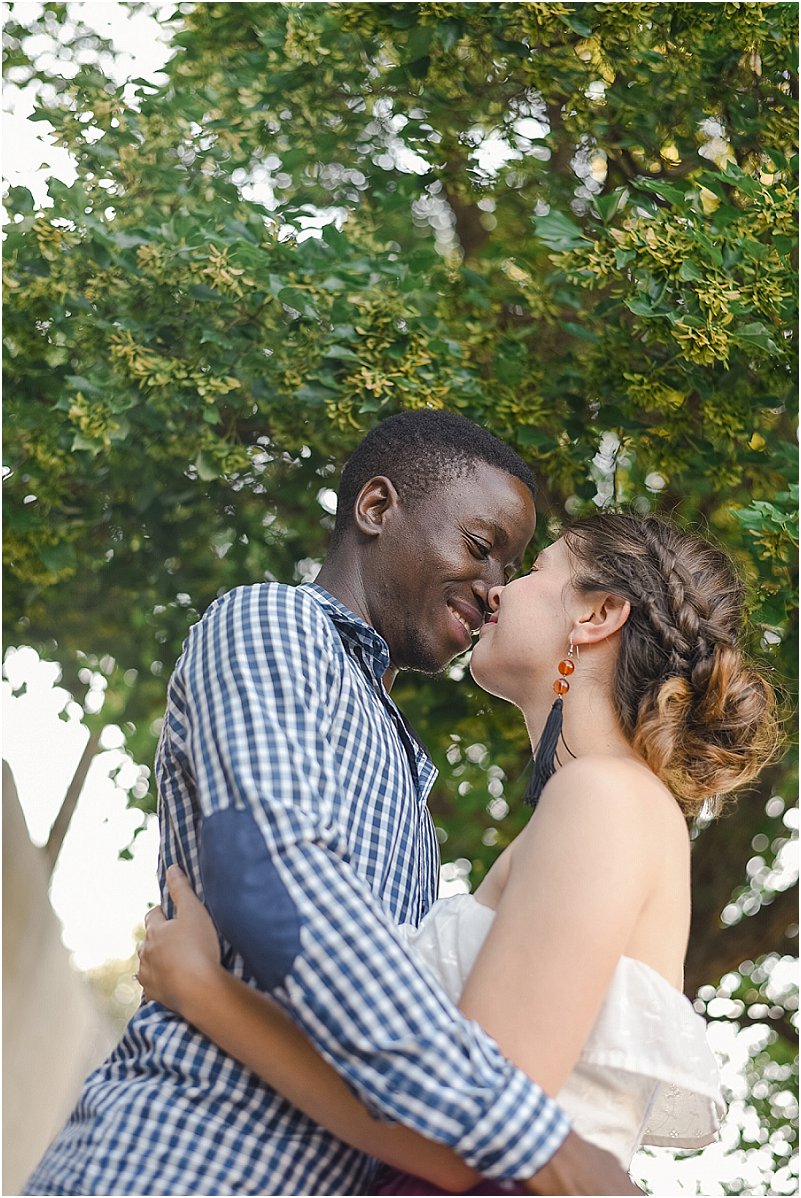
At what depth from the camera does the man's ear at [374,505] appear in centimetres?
245

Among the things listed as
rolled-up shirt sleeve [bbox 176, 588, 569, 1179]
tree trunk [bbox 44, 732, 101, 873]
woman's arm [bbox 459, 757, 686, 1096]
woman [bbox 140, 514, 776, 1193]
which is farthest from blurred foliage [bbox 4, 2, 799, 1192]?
tree trunk [bbox 44, 732, 101, 873]

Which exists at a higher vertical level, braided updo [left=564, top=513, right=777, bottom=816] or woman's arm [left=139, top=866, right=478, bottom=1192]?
braided updo [left=564, top=513, right=777, bottom=816]

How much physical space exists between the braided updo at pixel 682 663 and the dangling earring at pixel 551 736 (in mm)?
82

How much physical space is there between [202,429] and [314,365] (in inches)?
15.8

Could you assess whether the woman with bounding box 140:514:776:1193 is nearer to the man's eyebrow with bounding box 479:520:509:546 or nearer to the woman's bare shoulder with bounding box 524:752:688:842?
the woman's bare shoulder with bounding box 524:752:688:842

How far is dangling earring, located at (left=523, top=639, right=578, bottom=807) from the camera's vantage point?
2006 mm

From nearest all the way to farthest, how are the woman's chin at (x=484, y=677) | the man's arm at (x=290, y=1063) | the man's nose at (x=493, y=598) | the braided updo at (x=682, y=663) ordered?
the man's arm at (x=290, y=1063) → the braided updo at (x=682, y=663) → the woman's chin at (x=484, y=677) → the man's nose at (x=493, y=598)

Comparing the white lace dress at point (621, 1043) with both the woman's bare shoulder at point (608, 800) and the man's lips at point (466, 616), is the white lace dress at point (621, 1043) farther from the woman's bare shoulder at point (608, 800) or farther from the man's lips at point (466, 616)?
the man's lips at point (466, 616)

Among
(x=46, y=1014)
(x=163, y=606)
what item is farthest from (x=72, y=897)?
(x=163, y=606)

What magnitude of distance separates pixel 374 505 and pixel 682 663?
0.76m

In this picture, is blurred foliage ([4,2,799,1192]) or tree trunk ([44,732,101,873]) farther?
tree trunk ([44,732,101,873])

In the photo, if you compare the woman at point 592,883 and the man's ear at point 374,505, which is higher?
the man's ear at point 374,505

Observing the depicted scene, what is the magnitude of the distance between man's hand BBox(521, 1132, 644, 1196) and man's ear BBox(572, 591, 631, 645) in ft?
2.65

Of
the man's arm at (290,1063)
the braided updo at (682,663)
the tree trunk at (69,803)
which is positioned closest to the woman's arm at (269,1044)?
the man's arm at (290,1063)
